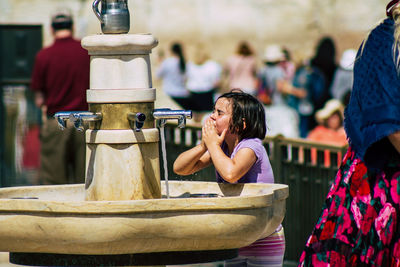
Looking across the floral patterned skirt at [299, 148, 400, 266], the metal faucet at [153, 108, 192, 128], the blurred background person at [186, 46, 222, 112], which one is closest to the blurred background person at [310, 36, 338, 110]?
the blurred background person at [186, 46, 222, 112]

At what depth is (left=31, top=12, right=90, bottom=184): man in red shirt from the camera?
8594 mm

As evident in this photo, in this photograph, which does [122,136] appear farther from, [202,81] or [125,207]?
[202,81]

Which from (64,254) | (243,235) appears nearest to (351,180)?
(243,235)

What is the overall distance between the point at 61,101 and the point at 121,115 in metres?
3.94

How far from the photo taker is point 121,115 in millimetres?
4707

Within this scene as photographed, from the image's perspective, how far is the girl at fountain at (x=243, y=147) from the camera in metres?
5.14

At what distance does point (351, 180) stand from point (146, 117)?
2.89ft

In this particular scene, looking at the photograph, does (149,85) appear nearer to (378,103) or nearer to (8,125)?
(378,103)

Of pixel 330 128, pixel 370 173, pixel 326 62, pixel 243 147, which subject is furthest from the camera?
pixel 326 62

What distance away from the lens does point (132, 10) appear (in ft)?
65.2

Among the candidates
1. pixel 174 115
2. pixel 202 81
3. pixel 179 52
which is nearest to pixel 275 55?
pixel 202 81

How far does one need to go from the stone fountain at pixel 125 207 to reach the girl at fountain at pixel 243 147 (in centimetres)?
15

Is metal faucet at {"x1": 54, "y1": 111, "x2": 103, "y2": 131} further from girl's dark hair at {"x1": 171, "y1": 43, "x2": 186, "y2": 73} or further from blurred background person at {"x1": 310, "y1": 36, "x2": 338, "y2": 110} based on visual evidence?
girl's dark hair at {"x1": 171, "y1": 43, "x2": 186, "y2": 73}

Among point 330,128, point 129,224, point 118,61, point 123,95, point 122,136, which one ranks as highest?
point 118,61
